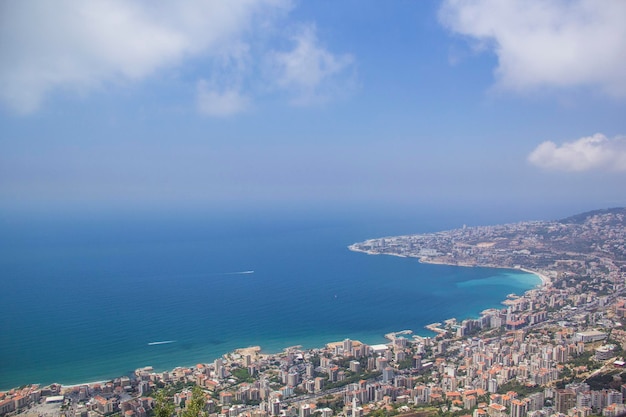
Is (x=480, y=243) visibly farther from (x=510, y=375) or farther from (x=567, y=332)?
(x=510, y=375)

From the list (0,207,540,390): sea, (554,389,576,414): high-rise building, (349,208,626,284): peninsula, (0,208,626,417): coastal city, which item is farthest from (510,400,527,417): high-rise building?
(349,208,626,284): peninsula

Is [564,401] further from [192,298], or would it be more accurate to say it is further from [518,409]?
[192,298]

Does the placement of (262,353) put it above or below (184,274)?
below

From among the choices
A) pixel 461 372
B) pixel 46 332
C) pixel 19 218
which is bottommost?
pixel 461 372

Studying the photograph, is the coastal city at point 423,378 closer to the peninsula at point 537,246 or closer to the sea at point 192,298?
the sea at point 192,298

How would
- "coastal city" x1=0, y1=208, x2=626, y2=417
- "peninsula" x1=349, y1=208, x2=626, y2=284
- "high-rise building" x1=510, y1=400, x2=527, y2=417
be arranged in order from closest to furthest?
1. "high-rise building" x1=510, y1=400, x2=527, y2=417
2. "coastal city" x1=0, y1=208, x2=626, y2=417
3. "peninsula" x1=349, y1=208, x2=626, y2=284

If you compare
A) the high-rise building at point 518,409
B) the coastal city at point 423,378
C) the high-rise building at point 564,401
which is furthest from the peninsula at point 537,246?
the high-rise building at point 518,409

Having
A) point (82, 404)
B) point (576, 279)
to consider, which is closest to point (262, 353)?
point (82, 404)

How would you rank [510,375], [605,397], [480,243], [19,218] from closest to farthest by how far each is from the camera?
[605,397] < [510,375] < [480,243] < [19,218]

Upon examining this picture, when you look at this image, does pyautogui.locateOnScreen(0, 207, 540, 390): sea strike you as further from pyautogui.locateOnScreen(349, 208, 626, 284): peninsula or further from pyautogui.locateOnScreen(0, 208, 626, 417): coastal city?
pyautogui.locateOnScreen(349, 208, 626, 284): peninsula
